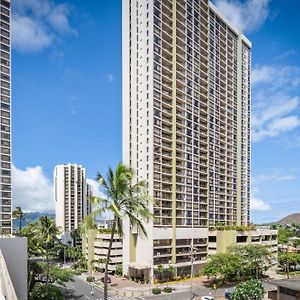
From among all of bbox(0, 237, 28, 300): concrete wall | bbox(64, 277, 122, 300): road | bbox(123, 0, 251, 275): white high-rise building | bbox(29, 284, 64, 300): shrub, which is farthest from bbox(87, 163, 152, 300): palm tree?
bbox(123, 0, 251, 275): white high-rise building

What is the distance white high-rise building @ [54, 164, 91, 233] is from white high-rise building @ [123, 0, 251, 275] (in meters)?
78.1

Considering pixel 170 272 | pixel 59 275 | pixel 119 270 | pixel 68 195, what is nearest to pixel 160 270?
pixel 170 272

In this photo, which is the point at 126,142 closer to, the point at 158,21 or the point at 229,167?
the point at 158,21

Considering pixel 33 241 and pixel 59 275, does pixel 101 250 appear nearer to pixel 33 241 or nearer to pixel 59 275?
pixel 59 275

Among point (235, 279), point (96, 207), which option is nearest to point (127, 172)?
point (96, 207)

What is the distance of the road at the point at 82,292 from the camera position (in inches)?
2552

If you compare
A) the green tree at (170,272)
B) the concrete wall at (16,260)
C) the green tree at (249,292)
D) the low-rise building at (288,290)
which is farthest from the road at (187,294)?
the concrete wall at (16,260)

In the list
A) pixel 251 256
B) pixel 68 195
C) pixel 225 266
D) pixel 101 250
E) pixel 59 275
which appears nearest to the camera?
pixel 59 275

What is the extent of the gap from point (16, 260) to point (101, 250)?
77693mm

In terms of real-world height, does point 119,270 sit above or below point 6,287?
below

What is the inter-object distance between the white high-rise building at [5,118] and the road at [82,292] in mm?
23583

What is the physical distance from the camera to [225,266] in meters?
68.4

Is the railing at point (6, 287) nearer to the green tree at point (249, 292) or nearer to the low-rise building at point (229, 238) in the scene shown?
the green tree at point (249, 292)

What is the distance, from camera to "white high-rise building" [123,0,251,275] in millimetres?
79000
